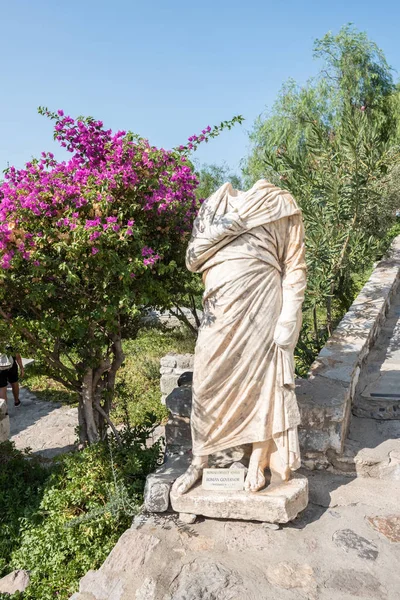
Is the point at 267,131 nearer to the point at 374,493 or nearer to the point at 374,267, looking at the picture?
the point at 374,267

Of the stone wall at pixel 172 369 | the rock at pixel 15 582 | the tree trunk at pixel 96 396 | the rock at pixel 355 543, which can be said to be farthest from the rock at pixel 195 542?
the stone wall at pixel 172 369

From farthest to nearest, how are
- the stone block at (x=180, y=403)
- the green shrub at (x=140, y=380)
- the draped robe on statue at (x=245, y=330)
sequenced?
the green shrub at (x=140, y=380), the stone block at (x=180, y=403), the draped robe on statue at (x=245, y=330)

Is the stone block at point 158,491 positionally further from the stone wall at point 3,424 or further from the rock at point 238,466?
the stone wall at point 3,424

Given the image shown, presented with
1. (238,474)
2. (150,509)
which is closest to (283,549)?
(238,474)

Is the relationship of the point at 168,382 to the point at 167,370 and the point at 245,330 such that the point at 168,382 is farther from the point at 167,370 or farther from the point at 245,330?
the point at 245,330

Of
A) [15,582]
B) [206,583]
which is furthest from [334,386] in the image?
[15,582]

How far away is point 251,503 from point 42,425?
548cm

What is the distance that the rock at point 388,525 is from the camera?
9.25ft

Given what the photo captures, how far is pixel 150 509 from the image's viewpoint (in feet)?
9.95

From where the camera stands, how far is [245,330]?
2.91 meters

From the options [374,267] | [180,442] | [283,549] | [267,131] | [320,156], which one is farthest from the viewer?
[267,131]

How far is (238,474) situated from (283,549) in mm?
462

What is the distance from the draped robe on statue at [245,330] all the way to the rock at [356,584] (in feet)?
1.98

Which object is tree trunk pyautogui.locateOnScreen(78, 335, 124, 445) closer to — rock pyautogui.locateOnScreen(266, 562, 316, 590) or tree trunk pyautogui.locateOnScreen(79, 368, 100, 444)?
tree trunk pyautogui.locateOnScreen(79, 368, 100, 444)
